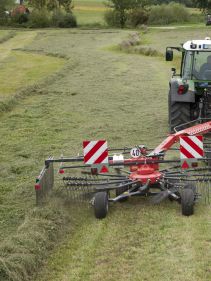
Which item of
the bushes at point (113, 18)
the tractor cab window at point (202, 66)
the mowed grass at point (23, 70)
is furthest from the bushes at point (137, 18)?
the tractor cab window at point (202, 66)

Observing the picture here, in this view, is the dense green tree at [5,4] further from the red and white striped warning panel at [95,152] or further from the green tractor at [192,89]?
the red and white striped warning panel at [95,152]

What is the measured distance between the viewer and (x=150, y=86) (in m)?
19.0

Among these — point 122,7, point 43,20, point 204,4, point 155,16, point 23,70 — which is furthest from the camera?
point 155,16

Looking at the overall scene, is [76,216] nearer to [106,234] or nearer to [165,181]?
[106,234]

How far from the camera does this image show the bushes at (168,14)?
208 feet

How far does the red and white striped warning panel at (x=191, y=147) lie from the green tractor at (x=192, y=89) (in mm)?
3162

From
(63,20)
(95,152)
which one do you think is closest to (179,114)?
(95,152)

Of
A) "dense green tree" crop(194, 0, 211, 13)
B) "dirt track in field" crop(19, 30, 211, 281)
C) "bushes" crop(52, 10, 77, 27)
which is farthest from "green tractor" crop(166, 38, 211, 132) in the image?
"bushes" crop(52, 10, 77, 27)

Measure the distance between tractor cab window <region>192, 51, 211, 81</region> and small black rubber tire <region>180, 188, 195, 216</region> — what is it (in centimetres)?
528

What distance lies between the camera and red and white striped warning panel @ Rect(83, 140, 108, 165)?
306 inches

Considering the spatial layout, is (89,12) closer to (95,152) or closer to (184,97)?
(184,97)

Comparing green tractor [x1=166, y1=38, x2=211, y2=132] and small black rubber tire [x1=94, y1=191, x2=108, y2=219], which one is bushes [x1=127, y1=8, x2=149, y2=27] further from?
small black rubber tire [x1=94, y1=191, x2=108, y2=219]

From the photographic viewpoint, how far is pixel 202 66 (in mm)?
12016

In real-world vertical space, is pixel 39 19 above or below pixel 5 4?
below
